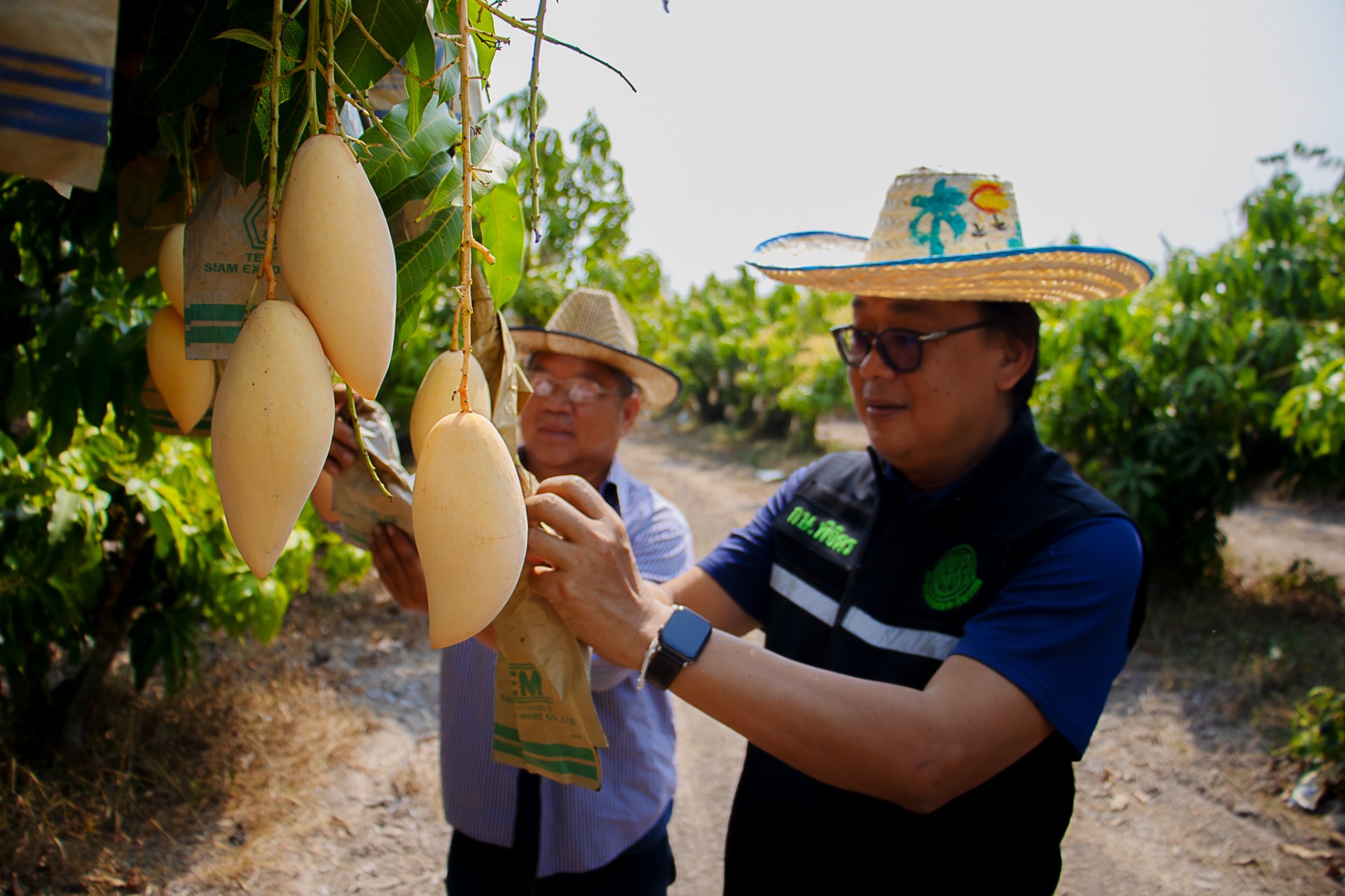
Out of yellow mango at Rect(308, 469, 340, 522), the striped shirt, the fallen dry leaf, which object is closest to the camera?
yellow mango at Rect(308, 469, 340, 522)

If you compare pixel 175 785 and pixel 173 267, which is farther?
pixel 175 785

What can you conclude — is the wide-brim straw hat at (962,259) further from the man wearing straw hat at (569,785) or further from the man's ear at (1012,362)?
the man wearing straw hat at (569,785)

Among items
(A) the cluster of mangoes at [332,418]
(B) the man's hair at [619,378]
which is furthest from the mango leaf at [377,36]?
(B) the man's hair at [619,378]

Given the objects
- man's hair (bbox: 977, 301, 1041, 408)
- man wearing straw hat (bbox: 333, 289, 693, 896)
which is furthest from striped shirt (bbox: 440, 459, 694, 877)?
man's hair (bbox: 977, 301, 1041, 408)

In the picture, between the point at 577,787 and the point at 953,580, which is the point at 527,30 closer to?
the point at 953,580

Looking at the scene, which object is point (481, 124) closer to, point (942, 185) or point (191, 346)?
point (191, 346)

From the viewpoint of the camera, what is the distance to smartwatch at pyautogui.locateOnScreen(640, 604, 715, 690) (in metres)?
1.16

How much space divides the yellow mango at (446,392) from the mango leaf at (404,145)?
0.52 feet

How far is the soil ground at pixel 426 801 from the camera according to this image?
2.78 metres

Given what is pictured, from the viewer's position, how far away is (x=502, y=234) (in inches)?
30.1

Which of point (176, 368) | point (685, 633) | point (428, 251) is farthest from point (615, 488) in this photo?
point (428, 251)

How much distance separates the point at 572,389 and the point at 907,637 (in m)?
1.12

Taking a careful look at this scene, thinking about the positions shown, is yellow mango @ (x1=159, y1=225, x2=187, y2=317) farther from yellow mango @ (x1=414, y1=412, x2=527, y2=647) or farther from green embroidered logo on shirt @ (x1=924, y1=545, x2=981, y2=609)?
green embroidered logo on shirt @ (x1=924, y1=545, x2=981, y2=609)

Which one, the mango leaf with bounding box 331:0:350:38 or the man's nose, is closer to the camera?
the mango leaf with bounding box 331:0:350:38
